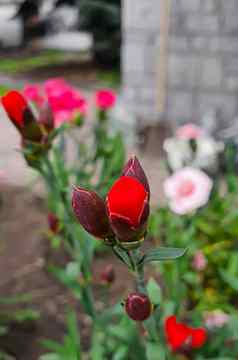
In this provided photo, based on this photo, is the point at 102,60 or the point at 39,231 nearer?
the point at 39,231

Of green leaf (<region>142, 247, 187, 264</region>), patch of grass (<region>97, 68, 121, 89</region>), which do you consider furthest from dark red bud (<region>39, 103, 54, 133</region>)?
patch of grass (<region>97, 68, 121, 89</region>)

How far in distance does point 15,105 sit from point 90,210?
0.43 meters

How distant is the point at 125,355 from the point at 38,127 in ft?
1.78

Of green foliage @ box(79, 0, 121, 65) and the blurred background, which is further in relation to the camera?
green foliage @ box(79, 0, 121, 65)

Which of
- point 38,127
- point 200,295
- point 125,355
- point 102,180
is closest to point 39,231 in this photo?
point 102,180

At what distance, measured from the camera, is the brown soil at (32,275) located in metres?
2.08

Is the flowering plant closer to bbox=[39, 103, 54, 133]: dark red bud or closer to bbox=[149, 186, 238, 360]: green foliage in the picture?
bbox=[149, 186, 238, 360]: green foliage

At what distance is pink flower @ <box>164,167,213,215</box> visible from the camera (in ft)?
5.20

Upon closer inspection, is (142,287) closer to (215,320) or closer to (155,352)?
(155,352)

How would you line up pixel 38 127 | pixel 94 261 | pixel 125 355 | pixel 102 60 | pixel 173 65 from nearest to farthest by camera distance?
pixel 38 127, pixel 125 355, pixel 94 261, pixel 173 65, pixel 102 60

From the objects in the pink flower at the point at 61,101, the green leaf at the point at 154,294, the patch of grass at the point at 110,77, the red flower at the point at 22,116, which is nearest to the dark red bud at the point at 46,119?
the red flower at the point at 22,116

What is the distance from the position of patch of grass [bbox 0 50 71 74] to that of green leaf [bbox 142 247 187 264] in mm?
6754

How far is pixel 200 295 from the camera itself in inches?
86.3

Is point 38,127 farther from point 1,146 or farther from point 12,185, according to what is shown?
point 1,146
